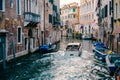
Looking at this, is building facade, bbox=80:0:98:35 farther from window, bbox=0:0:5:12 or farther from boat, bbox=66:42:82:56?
window, bbox=0:0:5:12

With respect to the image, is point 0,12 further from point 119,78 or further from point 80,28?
point 80,28

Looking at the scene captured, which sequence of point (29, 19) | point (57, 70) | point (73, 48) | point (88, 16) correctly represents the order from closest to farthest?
1. point (57, 70)
2. point (73, 48)
3. point (29, 19)
4. point (88, 16)

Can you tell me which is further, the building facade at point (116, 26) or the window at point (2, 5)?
the building facade at point (116, 26)

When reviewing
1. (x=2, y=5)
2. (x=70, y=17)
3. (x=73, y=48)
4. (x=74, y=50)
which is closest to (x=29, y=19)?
(x=73, y=48)

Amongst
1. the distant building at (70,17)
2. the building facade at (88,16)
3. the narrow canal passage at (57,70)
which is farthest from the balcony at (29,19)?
the distant building at (70,17)

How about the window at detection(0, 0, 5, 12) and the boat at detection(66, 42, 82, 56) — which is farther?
the boat at detection(66, 42, 82, 56)

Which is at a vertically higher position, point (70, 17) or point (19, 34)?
point (70, 17)

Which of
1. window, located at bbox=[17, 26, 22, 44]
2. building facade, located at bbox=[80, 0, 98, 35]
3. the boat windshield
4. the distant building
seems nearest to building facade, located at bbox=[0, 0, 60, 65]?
window, located at bbox=[17, 26, 22, 44]

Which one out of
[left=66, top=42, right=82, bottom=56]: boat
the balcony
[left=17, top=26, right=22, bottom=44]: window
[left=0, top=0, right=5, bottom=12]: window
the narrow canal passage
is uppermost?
[left=0, top=0, right=5, bottom=12]: window

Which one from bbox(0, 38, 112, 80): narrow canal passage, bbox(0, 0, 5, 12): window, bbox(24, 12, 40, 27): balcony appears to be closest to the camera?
bbox(0, 38, 112, 80): narrow canal passage

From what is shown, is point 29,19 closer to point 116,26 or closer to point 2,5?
point 2,5

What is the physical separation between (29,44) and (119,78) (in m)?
15.5

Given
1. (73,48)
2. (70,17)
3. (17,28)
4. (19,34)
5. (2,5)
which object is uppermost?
(70,17)

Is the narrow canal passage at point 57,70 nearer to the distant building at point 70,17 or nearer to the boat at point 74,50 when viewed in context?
the boat at point 74,50
